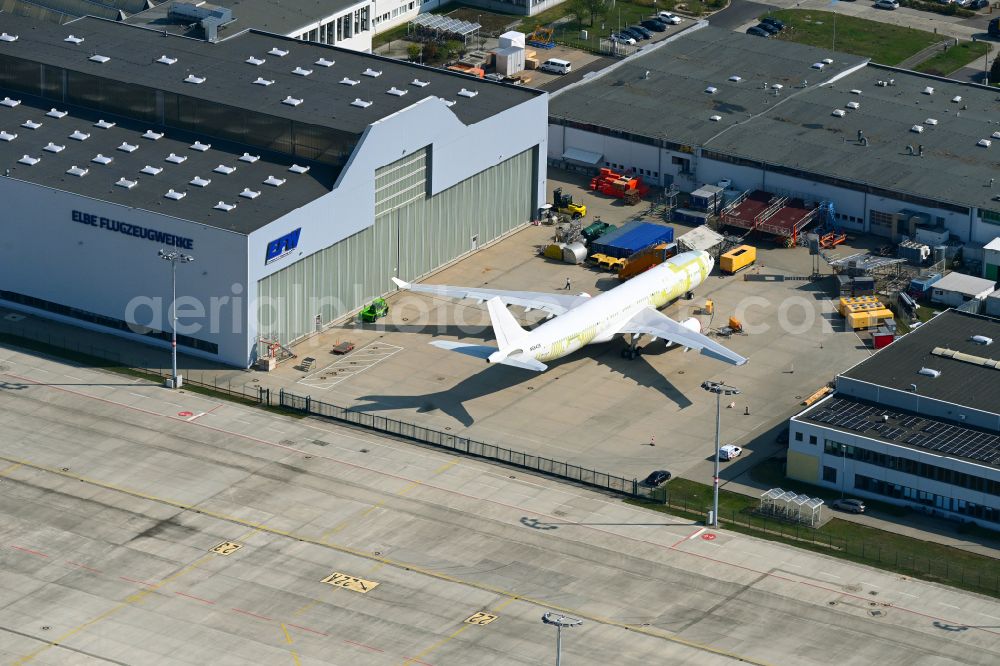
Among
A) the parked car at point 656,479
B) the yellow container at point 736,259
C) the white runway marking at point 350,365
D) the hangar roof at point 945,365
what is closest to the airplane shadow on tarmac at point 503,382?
the white runway marking at point 350,365

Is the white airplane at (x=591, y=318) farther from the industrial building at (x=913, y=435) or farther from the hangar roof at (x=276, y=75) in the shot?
the hangar roof at (x=276, y=75)

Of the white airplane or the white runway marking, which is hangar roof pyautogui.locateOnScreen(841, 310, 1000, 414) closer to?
the white airplane

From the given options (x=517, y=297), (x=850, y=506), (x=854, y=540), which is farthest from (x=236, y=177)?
(x=854, y=540)

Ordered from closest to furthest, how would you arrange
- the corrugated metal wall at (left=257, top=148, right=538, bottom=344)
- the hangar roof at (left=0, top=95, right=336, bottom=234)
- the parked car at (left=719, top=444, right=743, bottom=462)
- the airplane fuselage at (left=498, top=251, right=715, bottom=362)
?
the parked car at (left=719, top=444, right=743, bottom=462) < the airplane fuselage at (left=498, top=251, right=715, bottom=362) < the hangar roof at (left=0, top=95, right=336, bottom=234) < the corrugated metal wall at (left=257, top=148, right=538, bottom=344)

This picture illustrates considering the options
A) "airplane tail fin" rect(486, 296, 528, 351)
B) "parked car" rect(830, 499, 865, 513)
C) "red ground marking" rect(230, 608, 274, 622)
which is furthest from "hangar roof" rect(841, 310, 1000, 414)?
"red ground marking" rect(230, 608, 274, 622)

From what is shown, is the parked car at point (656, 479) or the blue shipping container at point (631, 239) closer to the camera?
the parked car at point (656, 479)

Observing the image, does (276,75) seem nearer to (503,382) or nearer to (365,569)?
(503,382)
